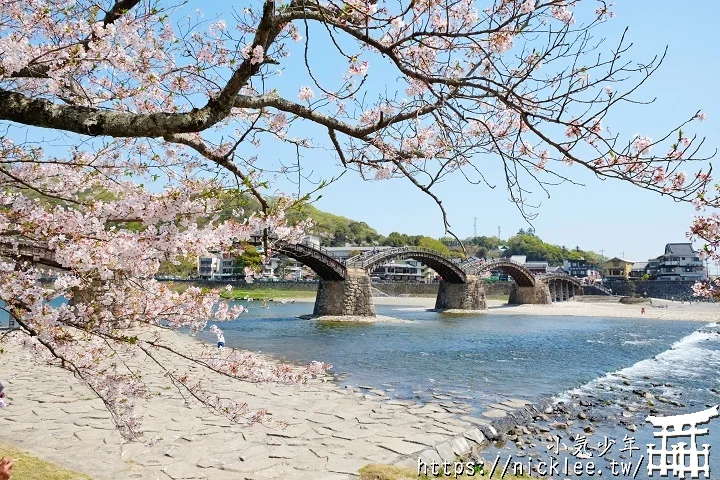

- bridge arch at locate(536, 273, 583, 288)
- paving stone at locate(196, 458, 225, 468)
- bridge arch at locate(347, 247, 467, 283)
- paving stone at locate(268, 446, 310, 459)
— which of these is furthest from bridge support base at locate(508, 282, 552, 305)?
paving stone at locate(196, 458, 225, 468)

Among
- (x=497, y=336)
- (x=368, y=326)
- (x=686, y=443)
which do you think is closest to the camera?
(x=686, y=443)

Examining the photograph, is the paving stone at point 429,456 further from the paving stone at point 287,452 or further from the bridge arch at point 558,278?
the bridge arch at point 558,278

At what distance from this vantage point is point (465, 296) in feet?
180

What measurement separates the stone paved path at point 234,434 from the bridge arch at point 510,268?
151ft

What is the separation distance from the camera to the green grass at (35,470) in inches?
207

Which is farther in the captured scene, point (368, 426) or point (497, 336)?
point (497, 336)

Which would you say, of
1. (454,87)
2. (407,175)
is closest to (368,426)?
(407,175)

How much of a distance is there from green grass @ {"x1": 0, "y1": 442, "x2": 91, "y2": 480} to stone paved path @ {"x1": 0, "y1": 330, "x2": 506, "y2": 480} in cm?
25

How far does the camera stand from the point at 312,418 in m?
8.86

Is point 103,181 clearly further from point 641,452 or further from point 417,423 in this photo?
point 641,452

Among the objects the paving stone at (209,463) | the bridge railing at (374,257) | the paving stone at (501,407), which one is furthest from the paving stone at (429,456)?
the bridge railing at (374,257)

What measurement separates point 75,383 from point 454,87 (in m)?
10.5

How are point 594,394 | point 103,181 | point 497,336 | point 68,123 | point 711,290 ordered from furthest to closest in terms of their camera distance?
point 497,336
point 594,394
point 711,290
point 103,181
point 68,123

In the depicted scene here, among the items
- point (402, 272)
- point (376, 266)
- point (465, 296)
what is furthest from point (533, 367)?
point (402, 272)
